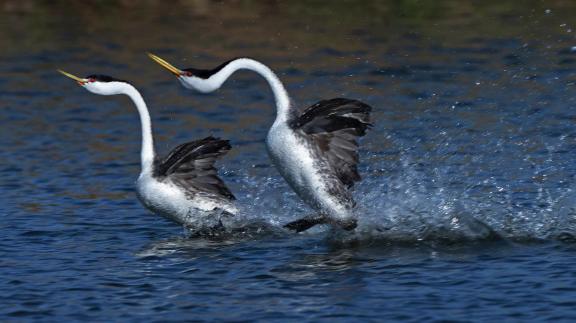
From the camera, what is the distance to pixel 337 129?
39.1 feet

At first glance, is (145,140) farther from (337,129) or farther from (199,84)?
(337,129)

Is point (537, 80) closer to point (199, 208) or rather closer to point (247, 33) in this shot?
point (247, 33)

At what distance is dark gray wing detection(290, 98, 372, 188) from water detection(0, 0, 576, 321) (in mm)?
651

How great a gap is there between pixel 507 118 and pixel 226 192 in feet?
17.4

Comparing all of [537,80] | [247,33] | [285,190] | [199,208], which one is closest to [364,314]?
[199,208]

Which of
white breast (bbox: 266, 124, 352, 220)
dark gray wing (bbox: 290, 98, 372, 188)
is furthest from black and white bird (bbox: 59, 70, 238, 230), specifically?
dark gray wing (bbox: 290, 98, 372, 188)

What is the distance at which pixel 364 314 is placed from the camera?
10.2 metres

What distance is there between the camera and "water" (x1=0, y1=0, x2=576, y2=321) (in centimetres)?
1084

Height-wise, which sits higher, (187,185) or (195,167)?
(195,167)

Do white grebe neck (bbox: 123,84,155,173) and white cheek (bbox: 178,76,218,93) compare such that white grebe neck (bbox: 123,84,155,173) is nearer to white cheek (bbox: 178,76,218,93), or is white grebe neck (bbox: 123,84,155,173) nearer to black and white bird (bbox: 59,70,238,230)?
black and white bird (bbox: 59,70,238,230)

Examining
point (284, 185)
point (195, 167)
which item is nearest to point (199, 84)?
point (195, 167)

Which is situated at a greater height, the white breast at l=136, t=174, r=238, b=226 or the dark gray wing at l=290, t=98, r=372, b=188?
the dark gray wing at l=290, t=98, r=372, b=188

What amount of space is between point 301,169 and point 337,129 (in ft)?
Answer: 1.52

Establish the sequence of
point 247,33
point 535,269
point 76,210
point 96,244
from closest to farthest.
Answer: point 535,269 < point 96,244 < point 76,210 < point 247,33
